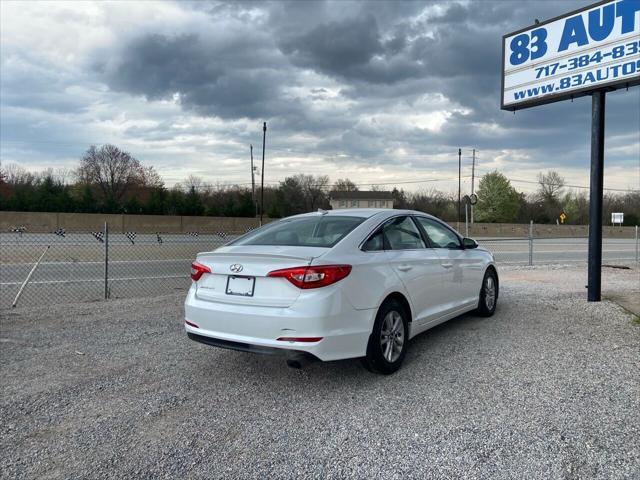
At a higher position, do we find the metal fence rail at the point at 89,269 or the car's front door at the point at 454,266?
the car's front door at the point at 454,266

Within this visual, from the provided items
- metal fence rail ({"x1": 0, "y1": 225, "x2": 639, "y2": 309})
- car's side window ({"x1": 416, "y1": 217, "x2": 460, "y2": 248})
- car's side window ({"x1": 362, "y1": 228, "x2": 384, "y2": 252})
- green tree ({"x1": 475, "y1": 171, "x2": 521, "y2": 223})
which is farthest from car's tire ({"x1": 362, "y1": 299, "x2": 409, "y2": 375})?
green tree ({"x1": 475, "y1": 171, "x2": 521, "y2": 223})

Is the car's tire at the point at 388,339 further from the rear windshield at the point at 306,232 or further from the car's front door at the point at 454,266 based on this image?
the car's front door at the point at 454,266

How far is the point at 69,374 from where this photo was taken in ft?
15.0

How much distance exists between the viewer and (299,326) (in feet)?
12.3

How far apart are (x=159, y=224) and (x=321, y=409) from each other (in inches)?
1692

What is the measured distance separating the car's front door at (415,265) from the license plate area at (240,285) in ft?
4.46

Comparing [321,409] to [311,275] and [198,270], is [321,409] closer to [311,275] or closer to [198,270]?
[311,275]

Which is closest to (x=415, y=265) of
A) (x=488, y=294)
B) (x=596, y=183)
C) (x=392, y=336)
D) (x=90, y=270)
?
(x=392, y=336)

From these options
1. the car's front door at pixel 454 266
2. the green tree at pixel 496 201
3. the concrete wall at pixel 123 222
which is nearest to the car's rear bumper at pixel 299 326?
the car's front door at pixel 454 266

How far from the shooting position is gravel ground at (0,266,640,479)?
9.75ft

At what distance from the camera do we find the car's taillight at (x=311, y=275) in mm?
3791

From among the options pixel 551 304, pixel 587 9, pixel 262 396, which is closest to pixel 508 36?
pixel 587 9

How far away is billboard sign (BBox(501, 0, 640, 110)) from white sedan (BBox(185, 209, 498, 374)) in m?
5.75

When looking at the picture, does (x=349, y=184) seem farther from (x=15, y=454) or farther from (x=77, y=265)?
(x=15, y=454)
